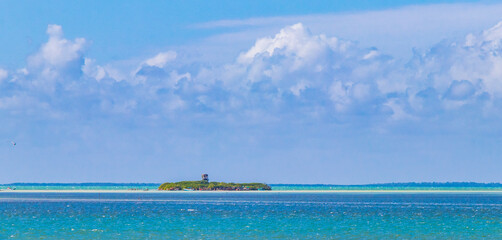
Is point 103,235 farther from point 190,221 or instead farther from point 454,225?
point 454,225

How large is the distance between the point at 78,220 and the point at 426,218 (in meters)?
45.5

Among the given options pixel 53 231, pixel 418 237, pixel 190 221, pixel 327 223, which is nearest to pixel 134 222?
pixel 190 221

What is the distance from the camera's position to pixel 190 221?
9631 centimetres

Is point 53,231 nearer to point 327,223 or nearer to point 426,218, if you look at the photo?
point 327,223

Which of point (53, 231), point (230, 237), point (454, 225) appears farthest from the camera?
point (454, 225)

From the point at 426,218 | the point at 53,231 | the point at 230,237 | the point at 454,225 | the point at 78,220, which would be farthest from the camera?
the point at 426,218

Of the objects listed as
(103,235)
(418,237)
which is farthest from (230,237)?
(418,237)

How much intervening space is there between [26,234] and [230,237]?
65.5ft

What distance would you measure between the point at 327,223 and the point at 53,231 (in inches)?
1261

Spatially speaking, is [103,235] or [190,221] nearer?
[103,235]

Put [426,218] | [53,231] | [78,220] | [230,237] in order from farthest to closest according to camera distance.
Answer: [426,218]
[78,220]
[53,231]
[230,237]

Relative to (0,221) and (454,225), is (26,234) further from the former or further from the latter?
(454,225)

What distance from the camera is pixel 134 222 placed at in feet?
310

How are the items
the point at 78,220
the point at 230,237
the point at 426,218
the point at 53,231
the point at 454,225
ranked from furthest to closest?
1. the point at 426,218
2. the point at 78,220
3. the point at 454,225
4. the point at 53,231
5. the point at 230,237
